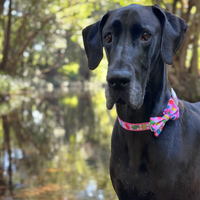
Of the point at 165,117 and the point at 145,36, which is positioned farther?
the point at 165,117

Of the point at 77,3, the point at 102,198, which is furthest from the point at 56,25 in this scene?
the point at 102,198

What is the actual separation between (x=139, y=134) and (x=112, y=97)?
0.46 m

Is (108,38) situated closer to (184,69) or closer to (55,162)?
(55,162)

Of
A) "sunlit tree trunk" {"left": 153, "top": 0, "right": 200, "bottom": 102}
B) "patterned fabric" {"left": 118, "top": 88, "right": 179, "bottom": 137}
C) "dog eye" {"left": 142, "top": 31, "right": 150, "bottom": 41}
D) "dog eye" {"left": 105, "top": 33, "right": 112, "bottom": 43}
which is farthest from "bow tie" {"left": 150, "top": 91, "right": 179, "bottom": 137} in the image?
"sunlit tree trunk" {"left": 153, "top": 0, "right": 200, "bottom": 102}

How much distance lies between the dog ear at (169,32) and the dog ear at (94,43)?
53 centimetres

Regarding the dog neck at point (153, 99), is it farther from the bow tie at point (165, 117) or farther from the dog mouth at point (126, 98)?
the dog mouth at point (126, 98)

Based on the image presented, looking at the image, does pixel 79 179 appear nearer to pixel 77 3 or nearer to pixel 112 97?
pixel 112 97

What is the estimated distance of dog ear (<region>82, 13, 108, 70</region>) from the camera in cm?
319

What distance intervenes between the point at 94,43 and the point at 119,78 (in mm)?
844

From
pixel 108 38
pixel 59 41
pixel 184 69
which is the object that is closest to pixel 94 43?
pixel 108 38

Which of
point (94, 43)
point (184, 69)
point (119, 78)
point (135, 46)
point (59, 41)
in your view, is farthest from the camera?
point (59, 41)

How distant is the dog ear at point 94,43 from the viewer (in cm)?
319

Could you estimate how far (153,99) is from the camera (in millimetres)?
2885

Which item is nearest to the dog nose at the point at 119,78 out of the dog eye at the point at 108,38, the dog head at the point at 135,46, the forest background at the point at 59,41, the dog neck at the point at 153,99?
the dog head at the point at 135,46
